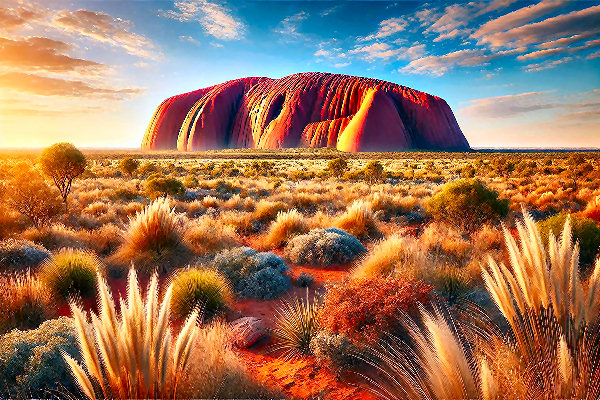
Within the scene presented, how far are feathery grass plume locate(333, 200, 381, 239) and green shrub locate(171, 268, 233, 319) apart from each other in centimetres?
545

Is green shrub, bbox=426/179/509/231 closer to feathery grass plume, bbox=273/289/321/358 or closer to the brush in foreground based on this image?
feathery grass plume, bbox=273/289/321/358

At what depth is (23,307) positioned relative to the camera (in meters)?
4.45

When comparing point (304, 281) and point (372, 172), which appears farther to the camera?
point (372, 172)

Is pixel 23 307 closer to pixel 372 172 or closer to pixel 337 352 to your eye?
pixel 337 352

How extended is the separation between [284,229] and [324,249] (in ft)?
7.03

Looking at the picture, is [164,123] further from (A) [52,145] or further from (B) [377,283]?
(B) [377,283]

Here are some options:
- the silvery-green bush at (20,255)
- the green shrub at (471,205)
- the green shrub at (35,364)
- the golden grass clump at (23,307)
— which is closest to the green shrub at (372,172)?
the green shrub at (471,205)

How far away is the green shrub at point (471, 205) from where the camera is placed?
31.8 ft

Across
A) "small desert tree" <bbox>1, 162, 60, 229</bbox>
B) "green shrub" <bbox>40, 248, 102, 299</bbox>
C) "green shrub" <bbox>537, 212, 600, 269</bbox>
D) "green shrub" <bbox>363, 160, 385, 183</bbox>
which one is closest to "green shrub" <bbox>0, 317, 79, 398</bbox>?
"green shrub" <bbox>40, 248, 102, 299</bbox>

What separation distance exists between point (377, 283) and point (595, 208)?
32.9 ft

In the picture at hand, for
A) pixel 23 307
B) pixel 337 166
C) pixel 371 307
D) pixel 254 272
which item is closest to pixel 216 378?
pixel 371 307

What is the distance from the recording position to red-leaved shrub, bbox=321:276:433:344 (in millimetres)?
3850

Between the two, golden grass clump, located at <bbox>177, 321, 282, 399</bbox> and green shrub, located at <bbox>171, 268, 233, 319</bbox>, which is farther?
green shrub, located at <bbox>171, 268, 233, 319</bbox>

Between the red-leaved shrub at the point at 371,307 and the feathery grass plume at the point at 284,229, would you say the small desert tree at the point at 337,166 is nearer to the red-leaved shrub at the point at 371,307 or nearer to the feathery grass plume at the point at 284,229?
the feathery grass plume at the point at 284,229
